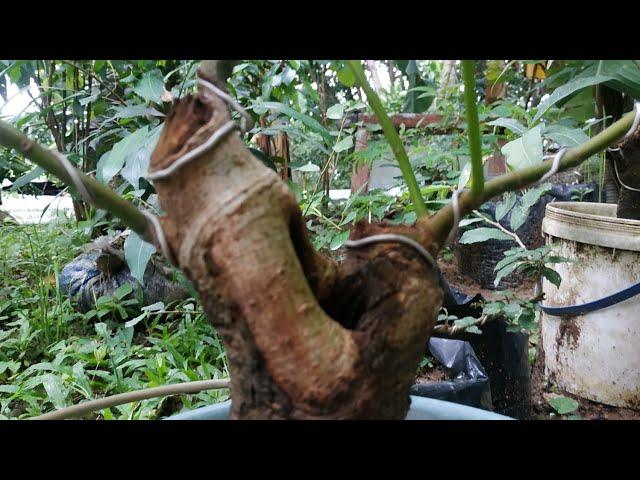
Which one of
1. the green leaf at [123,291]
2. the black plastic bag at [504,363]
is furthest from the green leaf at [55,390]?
the black plastic bag at [504,363]

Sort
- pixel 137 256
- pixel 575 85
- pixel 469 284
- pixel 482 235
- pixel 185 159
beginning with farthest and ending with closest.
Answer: pixel 469 284 → pixel 482 235 → pixel 137 256 → pixel 575 85 → pixel 185 159

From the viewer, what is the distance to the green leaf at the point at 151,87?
1045 mm

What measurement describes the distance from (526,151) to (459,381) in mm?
593

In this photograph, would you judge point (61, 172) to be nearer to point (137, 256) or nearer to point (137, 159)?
point (137, 159)

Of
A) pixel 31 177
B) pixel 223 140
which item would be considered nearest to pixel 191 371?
pixel 31 177

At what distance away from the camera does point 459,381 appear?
1.10m

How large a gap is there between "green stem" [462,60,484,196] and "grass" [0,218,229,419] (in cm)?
102

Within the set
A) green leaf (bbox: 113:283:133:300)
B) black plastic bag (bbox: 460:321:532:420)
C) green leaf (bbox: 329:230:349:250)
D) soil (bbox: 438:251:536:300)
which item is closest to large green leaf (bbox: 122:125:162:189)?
green leaf (bbox: 329:230:349:250)

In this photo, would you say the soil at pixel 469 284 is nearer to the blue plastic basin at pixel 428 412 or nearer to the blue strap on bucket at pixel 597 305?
the blue strap on bucket at pixel 597 305

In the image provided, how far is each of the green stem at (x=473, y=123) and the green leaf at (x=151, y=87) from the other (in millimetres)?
786

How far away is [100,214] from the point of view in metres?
1.37

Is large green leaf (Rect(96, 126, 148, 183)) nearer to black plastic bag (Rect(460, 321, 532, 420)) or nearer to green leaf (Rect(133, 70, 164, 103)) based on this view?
green leaf (Rect(133, 70, 164, 103))

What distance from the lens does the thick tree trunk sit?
0.35 m

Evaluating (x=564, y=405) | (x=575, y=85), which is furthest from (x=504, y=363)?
(x=575, y=85)
